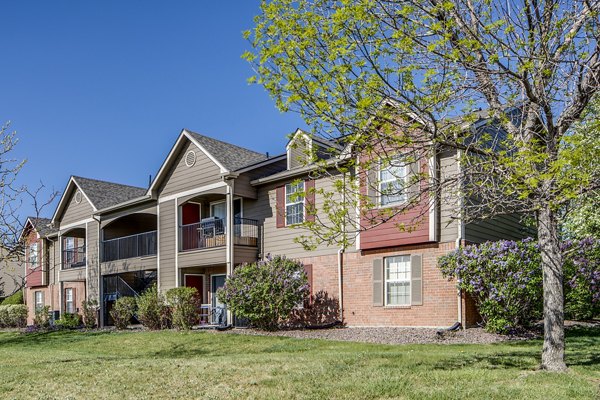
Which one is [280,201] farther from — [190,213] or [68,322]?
[68,322]

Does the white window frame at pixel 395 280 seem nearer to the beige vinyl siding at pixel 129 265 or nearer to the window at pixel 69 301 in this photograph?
the beige vinyl siding at pixel 129 265

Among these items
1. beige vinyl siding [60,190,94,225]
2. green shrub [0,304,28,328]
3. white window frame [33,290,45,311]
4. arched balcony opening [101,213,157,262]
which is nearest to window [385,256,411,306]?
arched balcony opening [101,213,157,262]

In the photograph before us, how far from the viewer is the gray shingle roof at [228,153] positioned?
22.3m

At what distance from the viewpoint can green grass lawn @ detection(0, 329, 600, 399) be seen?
8.23 metres

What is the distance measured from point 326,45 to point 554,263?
479 centimetres

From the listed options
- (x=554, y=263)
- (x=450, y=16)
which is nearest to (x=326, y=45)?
(x=450, y=16)

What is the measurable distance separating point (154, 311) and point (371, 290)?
26.9 feet

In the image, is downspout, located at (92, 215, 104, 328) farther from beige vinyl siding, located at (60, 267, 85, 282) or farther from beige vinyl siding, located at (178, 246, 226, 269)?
beige vinyl siding, located at (178, 246, 226, 269)

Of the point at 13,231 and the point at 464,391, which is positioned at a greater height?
the point at 13,231

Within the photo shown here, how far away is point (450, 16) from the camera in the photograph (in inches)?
323

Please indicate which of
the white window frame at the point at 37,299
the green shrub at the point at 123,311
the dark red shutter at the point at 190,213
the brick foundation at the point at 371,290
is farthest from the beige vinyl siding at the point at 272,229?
the white window frame at the point at 37,299

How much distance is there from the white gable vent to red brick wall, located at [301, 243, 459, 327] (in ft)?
20.5

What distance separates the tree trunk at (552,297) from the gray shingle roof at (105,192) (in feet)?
78.4

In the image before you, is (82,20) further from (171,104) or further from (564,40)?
(564,40)
